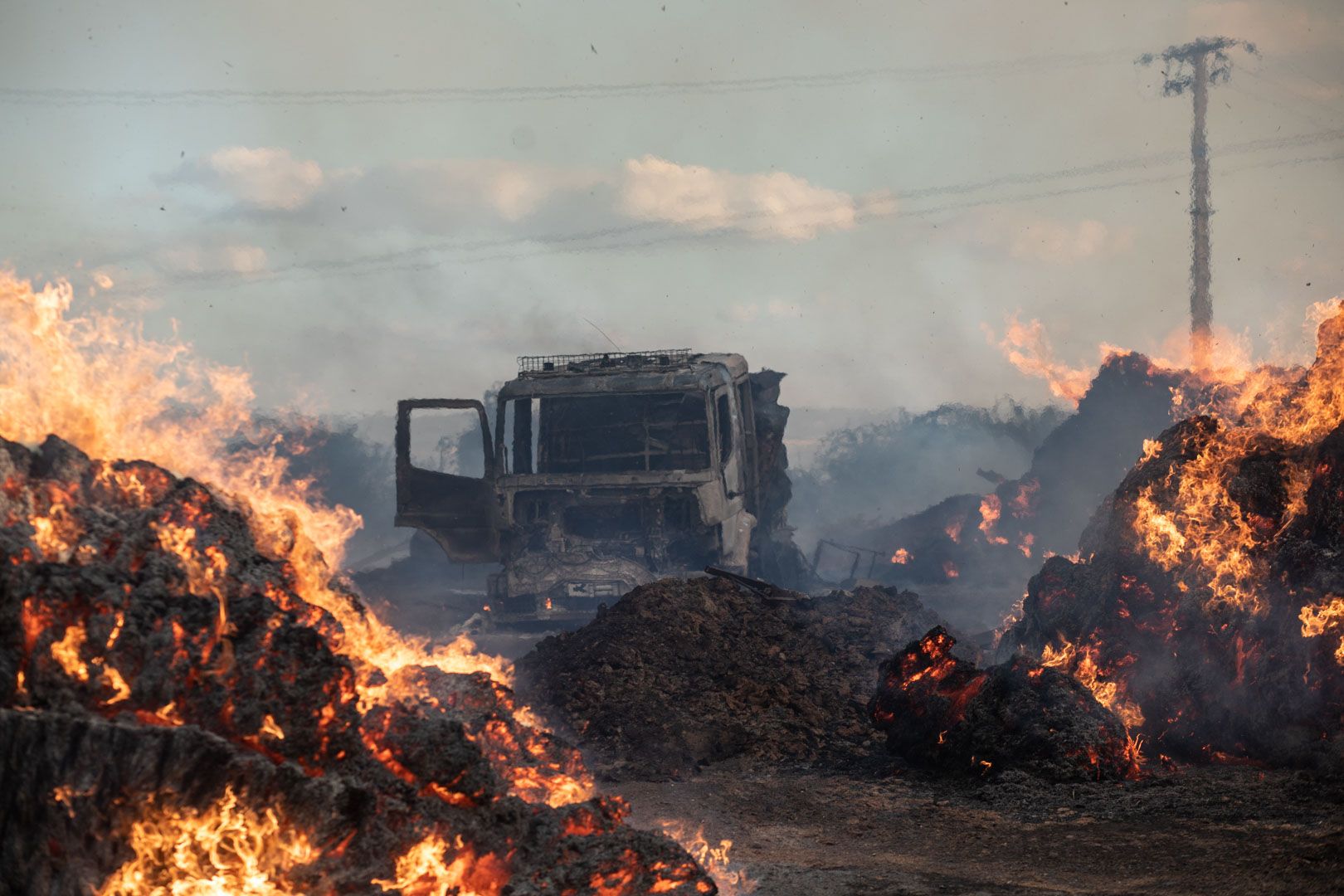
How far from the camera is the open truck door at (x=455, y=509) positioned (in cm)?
1681

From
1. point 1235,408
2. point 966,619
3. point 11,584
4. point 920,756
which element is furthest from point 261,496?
point 966,619

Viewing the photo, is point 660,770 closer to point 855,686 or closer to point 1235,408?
point 855,686

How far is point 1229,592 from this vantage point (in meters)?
10.7

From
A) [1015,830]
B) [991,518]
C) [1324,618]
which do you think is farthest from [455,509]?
[991,518]

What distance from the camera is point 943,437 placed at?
4897 cm

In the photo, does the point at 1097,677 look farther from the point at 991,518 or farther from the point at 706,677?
the point at 991,518

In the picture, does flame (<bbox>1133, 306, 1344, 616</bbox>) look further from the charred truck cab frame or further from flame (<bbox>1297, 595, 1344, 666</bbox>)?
the charred truck cab frame

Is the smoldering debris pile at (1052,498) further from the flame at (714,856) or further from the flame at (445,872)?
the flame at (445,872)

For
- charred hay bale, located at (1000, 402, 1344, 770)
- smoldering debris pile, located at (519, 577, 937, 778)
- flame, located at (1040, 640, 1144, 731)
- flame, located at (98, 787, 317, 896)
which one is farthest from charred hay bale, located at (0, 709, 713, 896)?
flame, located at (1040, 640, 1144, 731)

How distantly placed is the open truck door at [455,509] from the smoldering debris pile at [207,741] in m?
10.0

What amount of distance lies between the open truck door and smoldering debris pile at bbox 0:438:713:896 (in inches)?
394

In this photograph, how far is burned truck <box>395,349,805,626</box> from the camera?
1683 centimetres

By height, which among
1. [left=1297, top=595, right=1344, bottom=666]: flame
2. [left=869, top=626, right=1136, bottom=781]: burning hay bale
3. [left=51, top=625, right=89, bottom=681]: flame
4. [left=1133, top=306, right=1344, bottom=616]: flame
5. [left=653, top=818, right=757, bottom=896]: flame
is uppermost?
[left=1133, top=306, right=1344, bottom=616]: flame

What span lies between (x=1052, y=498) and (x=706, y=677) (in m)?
17.2
